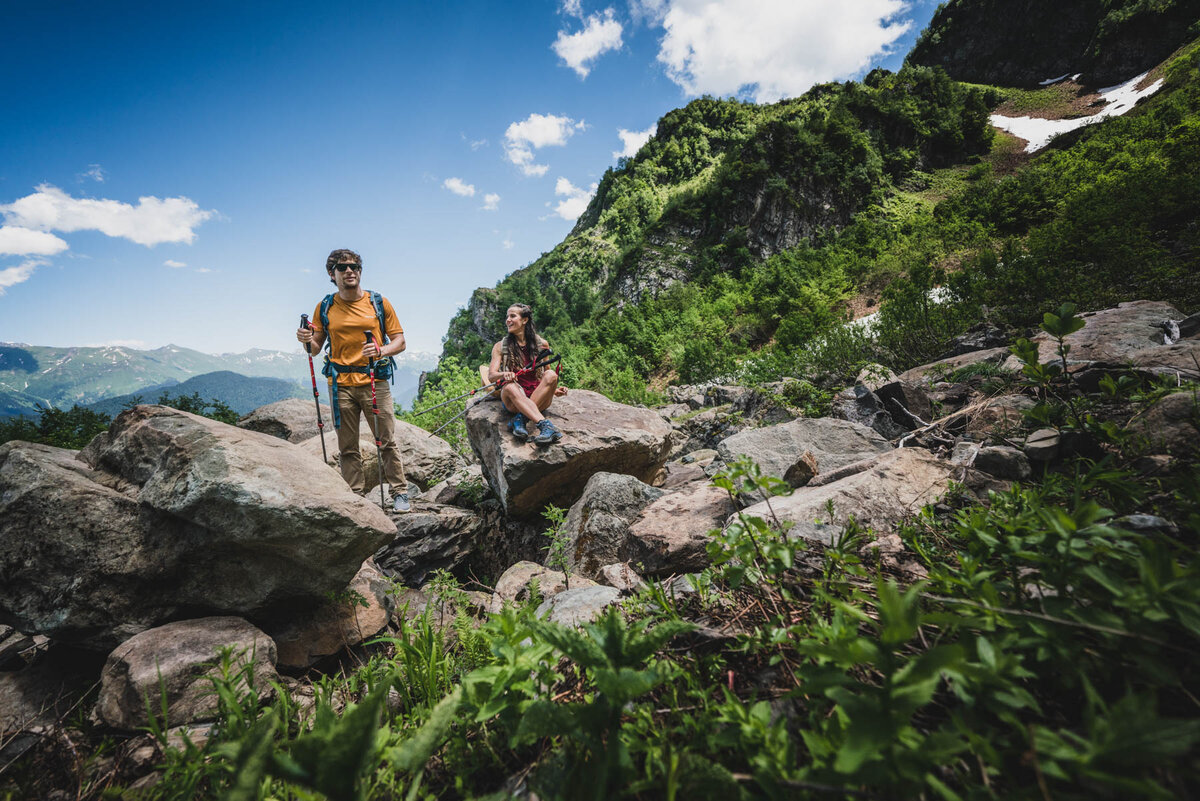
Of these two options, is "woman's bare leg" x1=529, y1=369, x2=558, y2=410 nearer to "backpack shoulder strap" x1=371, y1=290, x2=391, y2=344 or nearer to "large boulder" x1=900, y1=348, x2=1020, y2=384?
"backpack shoulder strap" x1=371, y1=290, x2=391, y2=344

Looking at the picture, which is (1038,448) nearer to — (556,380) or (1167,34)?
(556,380)

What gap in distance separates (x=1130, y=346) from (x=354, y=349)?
7909 millimetres

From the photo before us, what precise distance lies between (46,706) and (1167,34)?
57950 millimetres

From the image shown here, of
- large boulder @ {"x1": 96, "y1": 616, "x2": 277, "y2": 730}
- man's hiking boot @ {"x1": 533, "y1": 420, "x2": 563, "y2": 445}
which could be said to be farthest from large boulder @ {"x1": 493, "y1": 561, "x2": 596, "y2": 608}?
man's hiking boot @ {"x1": 533, "y1": 420, "x2": 563, "y2": 445}

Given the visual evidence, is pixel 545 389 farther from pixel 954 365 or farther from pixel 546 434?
pixel 954 365

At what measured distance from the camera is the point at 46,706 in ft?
7.16

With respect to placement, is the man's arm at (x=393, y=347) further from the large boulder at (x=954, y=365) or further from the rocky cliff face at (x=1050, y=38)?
the rocky cliff face at (x=1050, y=38)

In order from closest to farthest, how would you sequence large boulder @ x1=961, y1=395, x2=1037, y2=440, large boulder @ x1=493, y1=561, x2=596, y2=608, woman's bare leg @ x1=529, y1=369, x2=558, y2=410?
large boulder @ x1=961, y1=395, x2=1037, y2=440 < large boulder @ x1=493, y1=561, x2=596, y2=608 < woman's bare leg @ x1=529, y1=369, x2=558, y2=410

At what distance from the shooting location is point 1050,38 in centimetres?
3684

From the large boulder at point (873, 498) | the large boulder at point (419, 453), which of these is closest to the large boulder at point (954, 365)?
the large boulder at point (873, 498)

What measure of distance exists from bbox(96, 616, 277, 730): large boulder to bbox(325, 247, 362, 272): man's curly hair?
371cm

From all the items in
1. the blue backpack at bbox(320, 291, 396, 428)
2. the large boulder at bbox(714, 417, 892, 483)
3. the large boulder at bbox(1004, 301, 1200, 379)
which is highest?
the blue backpack at bbox(320, 291, 396, 428)

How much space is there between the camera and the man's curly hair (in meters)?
4.64

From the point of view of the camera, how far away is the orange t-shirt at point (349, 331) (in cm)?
472
